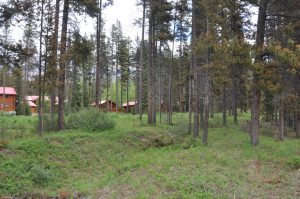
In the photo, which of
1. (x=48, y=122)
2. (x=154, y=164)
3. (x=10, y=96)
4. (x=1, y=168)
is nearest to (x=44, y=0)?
(x=48, y=122)

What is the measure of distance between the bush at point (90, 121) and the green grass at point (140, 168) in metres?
1.26

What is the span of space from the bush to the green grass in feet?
4.13

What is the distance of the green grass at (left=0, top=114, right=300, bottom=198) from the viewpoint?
787cm

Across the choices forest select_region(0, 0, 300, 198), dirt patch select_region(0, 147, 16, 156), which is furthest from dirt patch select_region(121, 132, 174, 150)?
dirt patch select_region(0, 147, 16, 156)

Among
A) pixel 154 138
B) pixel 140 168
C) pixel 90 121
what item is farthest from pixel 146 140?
pixel 140 168

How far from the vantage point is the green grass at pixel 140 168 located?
25.8 feet

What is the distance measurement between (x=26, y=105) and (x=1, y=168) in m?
31.4

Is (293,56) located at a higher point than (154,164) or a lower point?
higher

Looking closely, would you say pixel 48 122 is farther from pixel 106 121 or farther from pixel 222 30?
pixel 222 30

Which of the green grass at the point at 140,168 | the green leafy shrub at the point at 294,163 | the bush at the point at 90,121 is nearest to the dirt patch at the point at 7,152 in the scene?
the green grass at the point at 140,168

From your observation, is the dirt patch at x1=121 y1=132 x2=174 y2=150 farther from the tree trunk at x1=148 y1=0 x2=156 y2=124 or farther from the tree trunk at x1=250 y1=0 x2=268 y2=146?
the tree trunk at x1=148 y1=0 x2=156 y2=124

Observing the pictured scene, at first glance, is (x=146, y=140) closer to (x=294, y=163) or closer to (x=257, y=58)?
(x=257, y=58)

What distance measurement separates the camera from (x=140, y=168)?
10516mm

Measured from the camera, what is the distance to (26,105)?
128 feet
